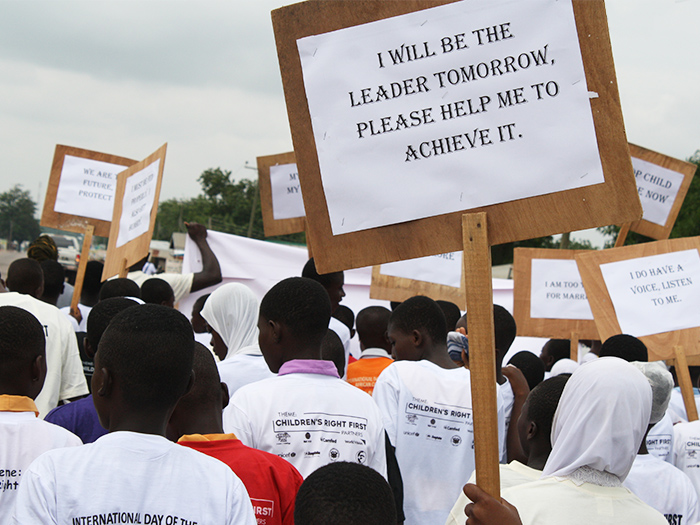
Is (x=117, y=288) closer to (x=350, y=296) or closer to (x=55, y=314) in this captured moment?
(x=55, y=314)

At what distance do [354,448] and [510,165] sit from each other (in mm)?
1366

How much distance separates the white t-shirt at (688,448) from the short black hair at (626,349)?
0.50m

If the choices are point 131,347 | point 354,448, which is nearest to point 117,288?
point 354,448

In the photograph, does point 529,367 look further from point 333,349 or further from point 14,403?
point 14,403

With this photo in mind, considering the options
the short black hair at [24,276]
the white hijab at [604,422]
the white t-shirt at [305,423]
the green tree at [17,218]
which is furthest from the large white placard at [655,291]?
the green tree at [17,218]

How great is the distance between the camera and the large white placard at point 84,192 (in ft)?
24.8

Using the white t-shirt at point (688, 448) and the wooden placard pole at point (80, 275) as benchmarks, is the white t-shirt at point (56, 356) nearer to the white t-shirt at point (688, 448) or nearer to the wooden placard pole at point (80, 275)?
the wooden placard pole at point (80, 275)

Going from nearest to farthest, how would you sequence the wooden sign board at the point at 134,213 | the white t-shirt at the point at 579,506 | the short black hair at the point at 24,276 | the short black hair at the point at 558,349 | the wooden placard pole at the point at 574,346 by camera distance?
the white t-shirt at the point at 579,506, the short black hair at the point at 24,276, the wooden sign board at the point at 134,213, the wooden placard pole at the point at 574,346, the short black hair at the point at 558,349

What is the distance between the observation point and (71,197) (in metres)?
7.56

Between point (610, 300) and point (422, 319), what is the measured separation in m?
1.89

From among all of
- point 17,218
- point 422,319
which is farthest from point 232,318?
point 17,218

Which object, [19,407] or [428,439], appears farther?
[428,439]

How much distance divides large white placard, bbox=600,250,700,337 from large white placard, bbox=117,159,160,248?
146 inches

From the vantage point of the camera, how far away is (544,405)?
277cm
